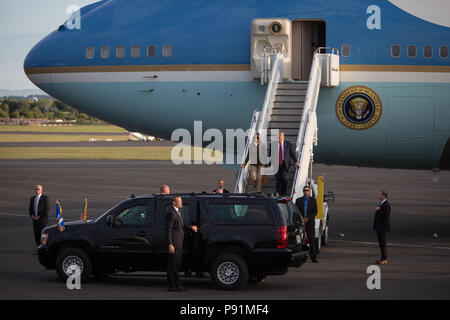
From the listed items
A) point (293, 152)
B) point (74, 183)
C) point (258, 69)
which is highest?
point (258, 69)

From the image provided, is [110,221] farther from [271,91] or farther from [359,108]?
[359,108]

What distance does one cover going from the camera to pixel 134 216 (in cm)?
2033

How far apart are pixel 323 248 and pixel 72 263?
30.5 feet

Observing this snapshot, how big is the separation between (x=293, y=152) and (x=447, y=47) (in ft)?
20.2

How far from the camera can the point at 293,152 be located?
85.6 ft

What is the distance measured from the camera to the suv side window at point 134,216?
20188 mm

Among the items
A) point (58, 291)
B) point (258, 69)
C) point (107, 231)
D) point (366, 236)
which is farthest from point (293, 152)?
point (58, 291)

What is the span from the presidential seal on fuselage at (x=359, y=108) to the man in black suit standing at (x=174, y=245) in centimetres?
1000

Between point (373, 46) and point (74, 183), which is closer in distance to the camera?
point (373, 46)

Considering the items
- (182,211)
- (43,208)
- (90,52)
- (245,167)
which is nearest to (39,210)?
(43,208)

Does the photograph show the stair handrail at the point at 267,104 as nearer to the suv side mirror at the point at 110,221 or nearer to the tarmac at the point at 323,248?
the tarmac at the point at 323,248

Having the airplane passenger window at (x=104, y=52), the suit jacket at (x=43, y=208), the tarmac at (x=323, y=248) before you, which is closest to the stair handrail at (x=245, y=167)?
the tarmac at (x=323, y=248)

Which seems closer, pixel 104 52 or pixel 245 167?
pixel 245 167
